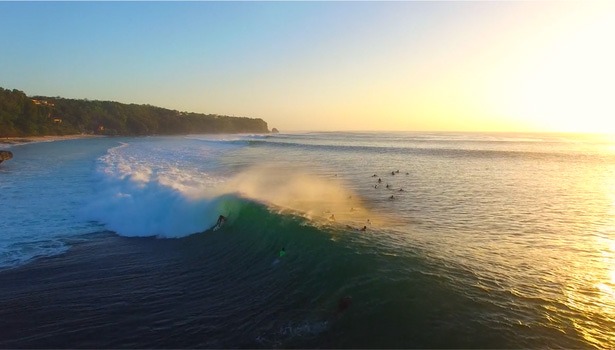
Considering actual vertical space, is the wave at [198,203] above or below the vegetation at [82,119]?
below

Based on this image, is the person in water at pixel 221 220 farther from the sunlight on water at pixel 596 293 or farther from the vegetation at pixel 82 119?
the vegetation at pixel 82 119

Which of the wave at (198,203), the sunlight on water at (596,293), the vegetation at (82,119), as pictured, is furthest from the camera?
the vegetation at (82,119)

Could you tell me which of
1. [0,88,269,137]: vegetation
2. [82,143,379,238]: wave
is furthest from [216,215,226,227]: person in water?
[0,88,269,137]: vegetation

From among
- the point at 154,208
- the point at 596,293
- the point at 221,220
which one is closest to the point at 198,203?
the point at 154,208

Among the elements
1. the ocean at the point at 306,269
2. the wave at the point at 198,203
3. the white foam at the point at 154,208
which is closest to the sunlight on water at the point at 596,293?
the ocean at the point at 306,269

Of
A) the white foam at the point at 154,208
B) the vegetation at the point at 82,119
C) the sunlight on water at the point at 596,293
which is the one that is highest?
the vegetation at the point at 82,119

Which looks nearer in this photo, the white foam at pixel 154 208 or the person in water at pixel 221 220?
the person in water at pixel 221 220
